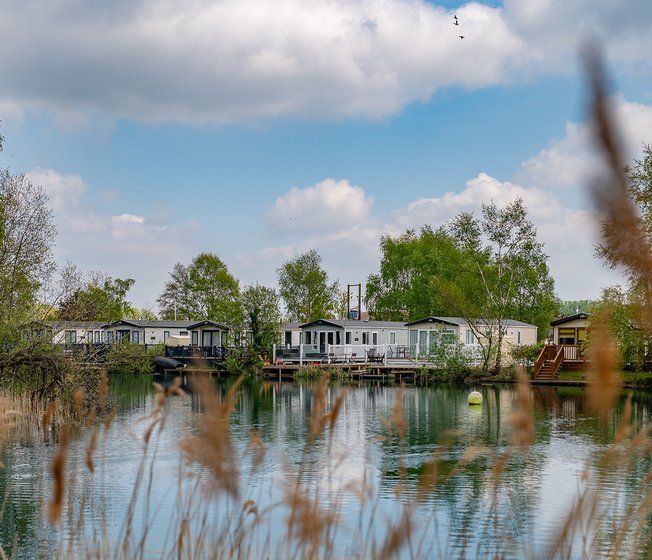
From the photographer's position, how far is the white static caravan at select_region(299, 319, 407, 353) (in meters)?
61.8

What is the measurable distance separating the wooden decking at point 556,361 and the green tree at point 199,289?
44.3 metres

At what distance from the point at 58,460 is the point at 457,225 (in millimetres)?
53895

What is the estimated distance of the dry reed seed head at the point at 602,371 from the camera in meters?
1.95

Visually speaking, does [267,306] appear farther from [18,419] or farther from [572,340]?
[18,419]

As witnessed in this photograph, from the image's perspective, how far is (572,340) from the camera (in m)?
55.1

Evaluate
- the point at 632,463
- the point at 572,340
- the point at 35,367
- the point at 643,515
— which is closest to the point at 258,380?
the point at 572,340

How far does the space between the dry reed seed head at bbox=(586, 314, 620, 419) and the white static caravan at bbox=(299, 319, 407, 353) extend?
5861cm

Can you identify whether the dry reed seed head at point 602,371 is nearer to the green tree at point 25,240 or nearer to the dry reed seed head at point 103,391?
the dry reed seed head at point 103,391

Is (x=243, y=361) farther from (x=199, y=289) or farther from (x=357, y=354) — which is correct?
(x=199, y=289)

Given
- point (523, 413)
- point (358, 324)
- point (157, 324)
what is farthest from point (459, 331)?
point (523, 413)

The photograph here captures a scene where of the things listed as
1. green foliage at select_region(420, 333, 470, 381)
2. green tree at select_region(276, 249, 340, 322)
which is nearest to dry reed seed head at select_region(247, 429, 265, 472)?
green foliage at select_region(420, 333, 470, 381)

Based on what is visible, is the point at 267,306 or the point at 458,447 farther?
the point at 267,306

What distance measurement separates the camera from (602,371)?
2000 millimetres

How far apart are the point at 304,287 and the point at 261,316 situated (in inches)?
1277
